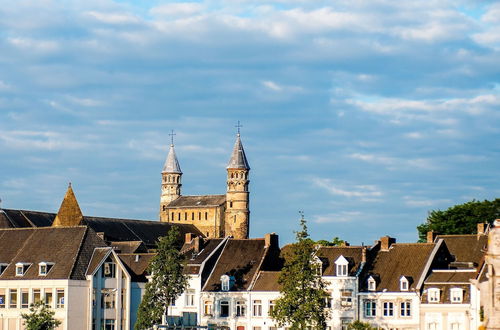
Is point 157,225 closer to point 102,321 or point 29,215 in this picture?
point 29,215

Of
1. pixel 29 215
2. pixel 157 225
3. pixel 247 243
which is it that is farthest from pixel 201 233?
pixel 247 243

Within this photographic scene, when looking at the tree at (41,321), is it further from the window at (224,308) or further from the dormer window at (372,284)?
the dormer window at (372,284)

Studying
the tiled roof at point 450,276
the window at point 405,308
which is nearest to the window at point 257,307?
the window at point 405,308

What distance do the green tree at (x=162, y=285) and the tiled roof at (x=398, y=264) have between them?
16869 millimetres

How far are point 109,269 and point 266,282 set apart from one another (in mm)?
15090

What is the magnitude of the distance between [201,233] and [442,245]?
96162 mm

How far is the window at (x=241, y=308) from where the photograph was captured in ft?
337

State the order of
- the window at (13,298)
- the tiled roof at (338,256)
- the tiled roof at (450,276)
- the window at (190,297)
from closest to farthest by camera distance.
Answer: the tiled roof at (450,276), the tiled roof at (338,256), the window at (13,298), the window at (190,297)

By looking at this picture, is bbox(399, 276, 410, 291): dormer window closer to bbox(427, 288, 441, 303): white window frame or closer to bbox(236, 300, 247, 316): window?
bbox(427, 288, 441, 303): white window frame

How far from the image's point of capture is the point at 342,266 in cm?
9825

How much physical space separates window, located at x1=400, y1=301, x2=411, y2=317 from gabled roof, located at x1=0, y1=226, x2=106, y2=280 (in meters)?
29.6

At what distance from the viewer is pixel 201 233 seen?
190375mm

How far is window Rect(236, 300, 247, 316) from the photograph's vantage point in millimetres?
102625

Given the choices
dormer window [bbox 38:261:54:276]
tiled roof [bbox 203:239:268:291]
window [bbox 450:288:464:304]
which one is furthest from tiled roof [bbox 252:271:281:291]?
dormer window [bbox 38:261:54:276]
